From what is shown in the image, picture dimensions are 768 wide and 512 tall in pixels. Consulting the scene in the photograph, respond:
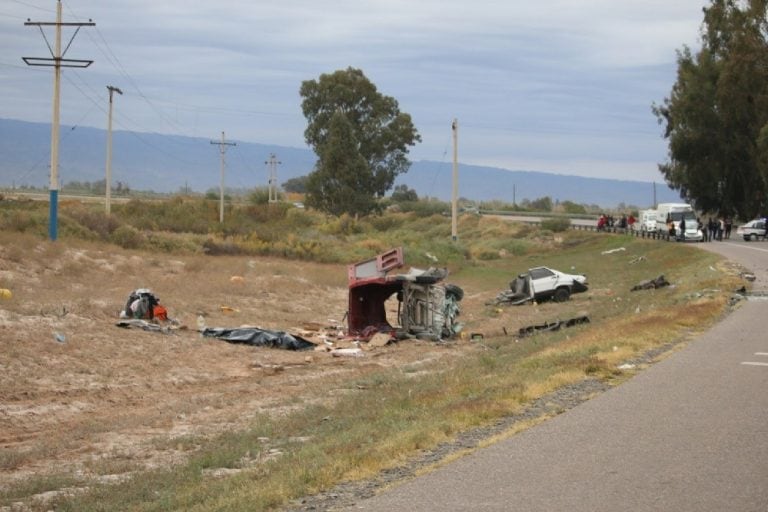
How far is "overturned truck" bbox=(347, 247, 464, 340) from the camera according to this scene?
105 feet

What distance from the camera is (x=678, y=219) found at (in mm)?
72250

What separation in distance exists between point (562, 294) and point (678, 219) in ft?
103

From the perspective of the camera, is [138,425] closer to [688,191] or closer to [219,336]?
[219,336]

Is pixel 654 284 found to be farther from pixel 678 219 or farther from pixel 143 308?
pixel 678 219

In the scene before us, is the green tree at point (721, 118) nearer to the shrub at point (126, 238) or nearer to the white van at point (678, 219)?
the white van at point (678, 219)

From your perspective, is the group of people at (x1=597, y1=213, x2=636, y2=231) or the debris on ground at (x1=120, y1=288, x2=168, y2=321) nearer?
the debris on ground at (x1=120, y1=288, x2=168, y2=321)

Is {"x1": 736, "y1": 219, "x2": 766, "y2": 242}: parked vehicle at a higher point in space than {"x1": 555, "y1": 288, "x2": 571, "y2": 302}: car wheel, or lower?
higher

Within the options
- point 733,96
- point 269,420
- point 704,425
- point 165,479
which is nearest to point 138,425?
point 269,420

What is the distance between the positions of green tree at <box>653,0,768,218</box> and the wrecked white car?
3642 centimetres

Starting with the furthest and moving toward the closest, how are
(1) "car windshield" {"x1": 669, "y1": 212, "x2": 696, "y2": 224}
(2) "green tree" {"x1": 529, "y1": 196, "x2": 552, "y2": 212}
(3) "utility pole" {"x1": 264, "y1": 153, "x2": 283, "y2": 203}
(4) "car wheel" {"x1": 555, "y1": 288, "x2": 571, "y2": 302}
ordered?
(2) "green tree" {"x1": 529, "y1": 196, "x2": 552, "y2": 212} → (3) "utility pole" {"x1": 264, "y1": 153, "x2": 283, "y2": 203} → (1) "car windshield" {"x1": 669, "y1": 212, "x2": 696, "y2": 224} → (4) "car wheel" {"x1": 555, "y1": 288, "x2": 571, "y2": 302}

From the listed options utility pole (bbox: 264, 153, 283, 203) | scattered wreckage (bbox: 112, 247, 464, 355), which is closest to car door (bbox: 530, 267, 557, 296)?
scattered wreckage (bbox: 112, 247, 464, 355)

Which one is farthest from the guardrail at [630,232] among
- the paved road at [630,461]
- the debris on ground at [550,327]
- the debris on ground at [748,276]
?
the paved road at [630,461]

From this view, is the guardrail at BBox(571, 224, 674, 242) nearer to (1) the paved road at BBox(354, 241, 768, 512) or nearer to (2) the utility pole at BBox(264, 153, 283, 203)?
(2) the utility pole at BBox(264, 153, 283, 203)

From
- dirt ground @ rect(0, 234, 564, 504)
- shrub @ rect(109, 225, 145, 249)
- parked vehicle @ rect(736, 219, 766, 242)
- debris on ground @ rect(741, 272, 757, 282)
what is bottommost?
dirt ground @ rect(0, 234, 564, 504)
